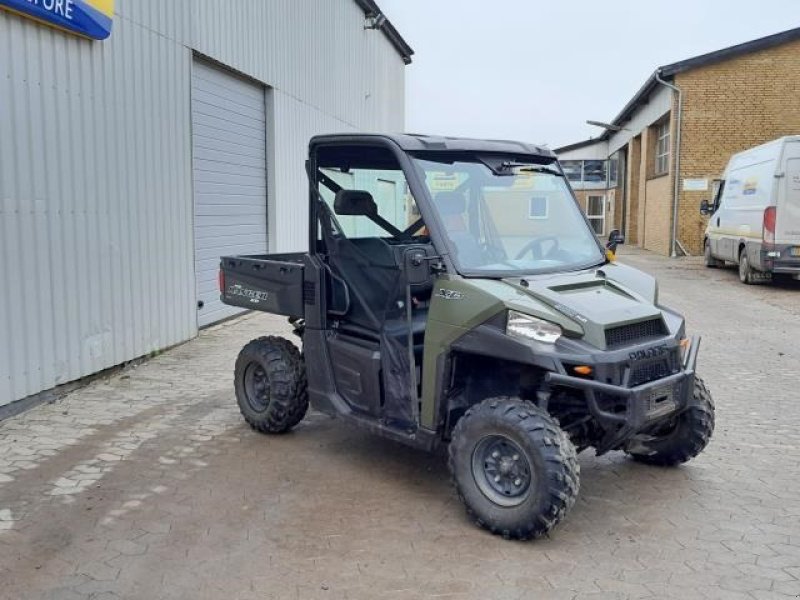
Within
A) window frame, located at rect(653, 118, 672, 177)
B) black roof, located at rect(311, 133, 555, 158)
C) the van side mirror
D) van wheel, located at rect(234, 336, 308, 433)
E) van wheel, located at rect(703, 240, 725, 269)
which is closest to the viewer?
black roof, located at rect(311, 133, 555, 158)

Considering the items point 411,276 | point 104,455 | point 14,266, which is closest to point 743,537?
point 411,276

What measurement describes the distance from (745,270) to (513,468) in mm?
15222

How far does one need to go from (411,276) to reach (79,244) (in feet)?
13.8

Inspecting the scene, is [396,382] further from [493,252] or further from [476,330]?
[493,252]

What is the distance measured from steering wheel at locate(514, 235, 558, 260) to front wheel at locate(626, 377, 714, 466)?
4.14ft

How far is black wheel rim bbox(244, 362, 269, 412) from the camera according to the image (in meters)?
6.06

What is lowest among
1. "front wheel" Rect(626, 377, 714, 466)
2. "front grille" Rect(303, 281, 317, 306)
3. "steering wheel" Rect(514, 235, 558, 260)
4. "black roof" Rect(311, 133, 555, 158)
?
"front wheel" Rect(626, 377, 714, 466)

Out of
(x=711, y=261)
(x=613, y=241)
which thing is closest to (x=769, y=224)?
(x=711, y=261)

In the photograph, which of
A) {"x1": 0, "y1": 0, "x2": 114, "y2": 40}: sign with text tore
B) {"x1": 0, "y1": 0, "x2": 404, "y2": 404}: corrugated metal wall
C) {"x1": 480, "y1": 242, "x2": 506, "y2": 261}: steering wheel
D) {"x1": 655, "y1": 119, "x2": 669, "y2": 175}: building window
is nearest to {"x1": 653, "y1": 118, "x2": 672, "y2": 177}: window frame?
{"x1": 655, "y1": 119, "x2": 669, "y2": 175}: building window

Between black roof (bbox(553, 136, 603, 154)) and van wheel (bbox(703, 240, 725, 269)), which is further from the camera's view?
black roof (bbox(553, 136, 603, 154))

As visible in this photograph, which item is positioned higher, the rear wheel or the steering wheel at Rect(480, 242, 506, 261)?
the steering wheel at Rect(480, 242, 506, 261)

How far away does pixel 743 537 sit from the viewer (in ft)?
14.1

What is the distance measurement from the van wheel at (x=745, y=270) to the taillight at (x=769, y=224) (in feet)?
4.77

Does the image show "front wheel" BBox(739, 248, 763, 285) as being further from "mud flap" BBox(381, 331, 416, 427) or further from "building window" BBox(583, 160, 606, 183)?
"building window" BBox(583, 160, 606, 183)
